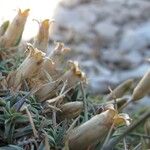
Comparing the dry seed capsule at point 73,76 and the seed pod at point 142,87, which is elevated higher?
the dry seed capsule at point 73,76

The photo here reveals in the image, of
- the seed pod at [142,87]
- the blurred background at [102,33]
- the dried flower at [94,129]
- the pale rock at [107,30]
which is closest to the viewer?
the dried flower at [94,129]

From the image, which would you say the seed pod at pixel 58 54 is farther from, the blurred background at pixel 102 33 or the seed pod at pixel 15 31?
the blurred background at pixel 102 33

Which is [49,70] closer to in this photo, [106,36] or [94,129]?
[94,129]

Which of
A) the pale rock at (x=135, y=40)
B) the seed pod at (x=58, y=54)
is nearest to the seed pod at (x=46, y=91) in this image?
the seed pod at (x=58, y=54)

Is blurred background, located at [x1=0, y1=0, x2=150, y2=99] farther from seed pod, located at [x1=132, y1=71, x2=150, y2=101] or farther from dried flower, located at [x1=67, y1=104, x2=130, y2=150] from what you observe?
dried flower, located at [x1=67, y1=104, x2=130, y2=150]

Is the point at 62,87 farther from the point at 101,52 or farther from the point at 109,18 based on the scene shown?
the point at 109,18

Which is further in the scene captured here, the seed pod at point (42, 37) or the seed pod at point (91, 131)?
the seed pod at point (42, 37)

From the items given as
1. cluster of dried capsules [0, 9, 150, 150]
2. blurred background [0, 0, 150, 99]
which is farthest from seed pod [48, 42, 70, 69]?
blurred background [0, 0, 150, 99]
